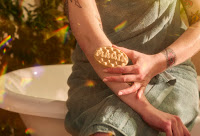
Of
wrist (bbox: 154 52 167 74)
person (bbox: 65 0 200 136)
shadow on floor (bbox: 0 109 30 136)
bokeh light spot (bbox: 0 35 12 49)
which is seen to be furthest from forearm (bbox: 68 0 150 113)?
bokeh light spot (bbox: 0 35 12 49)

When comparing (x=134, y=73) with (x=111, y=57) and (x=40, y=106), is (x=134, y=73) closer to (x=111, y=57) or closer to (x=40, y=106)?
(x=111, y=57)

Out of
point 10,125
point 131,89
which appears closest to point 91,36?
point 131,89

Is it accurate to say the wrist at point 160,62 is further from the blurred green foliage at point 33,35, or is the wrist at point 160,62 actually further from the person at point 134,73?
the blurred green foliage at point 33,35

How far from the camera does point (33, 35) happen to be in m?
2.27

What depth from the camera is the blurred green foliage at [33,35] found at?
7.07 feet

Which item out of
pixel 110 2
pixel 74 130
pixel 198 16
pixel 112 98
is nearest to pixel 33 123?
pixel 74 130

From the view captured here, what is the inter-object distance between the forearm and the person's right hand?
3cm

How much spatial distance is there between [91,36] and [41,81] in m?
0.77

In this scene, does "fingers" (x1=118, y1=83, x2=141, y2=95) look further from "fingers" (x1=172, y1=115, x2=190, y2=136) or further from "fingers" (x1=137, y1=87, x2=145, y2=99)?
"fingers" (x1=172, y1=115, x2=190, y2=136)

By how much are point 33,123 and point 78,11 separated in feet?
1.55

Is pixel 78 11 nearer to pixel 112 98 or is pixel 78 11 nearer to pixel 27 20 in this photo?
pixel 112 98

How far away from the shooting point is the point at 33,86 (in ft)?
4.80

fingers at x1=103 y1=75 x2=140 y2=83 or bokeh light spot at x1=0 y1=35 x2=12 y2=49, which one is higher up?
fingers at x1=103 y1=75 x2=140 y2=83

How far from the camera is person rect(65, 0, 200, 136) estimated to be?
710mm
